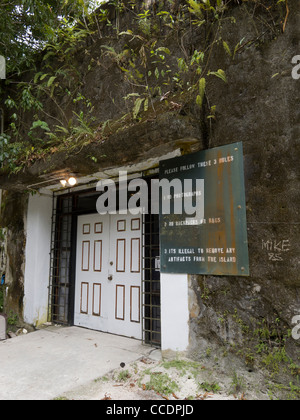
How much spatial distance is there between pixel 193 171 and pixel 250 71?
1.43m

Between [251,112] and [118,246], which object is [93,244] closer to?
[118,246]

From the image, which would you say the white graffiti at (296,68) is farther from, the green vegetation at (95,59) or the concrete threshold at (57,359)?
the concrete threshold at (57,359)

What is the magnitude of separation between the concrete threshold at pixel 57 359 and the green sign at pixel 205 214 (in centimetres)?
161

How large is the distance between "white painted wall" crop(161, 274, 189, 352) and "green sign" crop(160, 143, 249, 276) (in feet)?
0.55

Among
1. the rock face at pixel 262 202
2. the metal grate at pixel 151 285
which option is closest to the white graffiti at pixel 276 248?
the rock face at pixel 262 202

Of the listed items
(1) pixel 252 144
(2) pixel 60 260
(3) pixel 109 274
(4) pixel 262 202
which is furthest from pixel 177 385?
(2) pixel 60 260

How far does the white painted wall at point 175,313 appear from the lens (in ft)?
12.8

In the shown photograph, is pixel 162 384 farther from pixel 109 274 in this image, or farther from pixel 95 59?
pixel 95 59

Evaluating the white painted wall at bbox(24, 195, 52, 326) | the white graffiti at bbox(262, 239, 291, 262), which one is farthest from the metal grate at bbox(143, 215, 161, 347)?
the white painted wall at bbox(24, 195, 52, 326)

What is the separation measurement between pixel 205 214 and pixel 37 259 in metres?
4.43

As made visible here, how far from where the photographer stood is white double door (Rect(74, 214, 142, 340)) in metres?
5.41

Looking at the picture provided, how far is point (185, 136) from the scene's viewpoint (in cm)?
380

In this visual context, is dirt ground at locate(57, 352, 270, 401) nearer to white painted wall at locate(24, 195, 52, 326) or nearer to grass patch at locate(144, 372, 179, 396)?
grass patch at locate(144, 372, 179, 396)

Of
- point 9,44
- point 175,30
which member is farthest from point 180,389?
point 9,44
